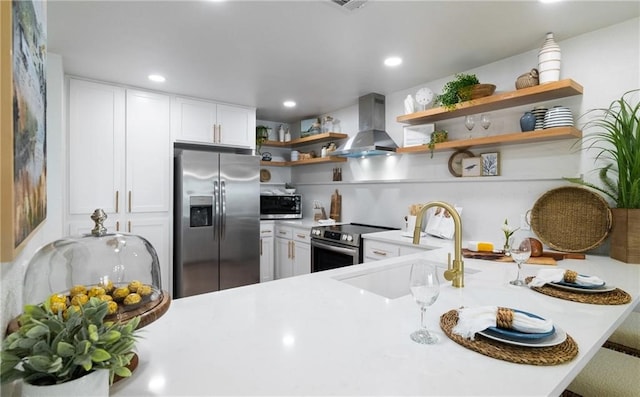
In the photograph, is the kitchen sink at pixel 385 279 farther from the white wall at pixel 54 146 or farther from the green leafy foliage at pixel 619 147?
the white wall at pixel 54 146

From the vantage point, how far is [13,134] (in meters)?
0.55

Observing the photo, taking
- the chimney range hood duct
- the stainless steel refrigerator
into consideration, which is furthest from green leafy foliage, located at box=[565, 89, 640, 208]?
the stainless steel refrigerator

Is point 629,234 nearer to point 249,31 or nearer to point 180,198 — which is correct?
point 249,31

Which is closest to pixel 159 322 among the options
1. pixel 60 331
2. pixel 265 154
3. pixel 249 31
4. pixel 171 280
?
pixel 60 331

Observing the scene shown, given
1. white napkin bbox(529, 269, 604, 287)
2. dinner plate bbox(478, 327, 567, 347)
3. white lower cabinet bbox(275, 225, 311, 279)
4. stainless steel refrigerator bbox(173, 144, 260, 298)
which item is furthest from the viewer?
white lower cabinet bbox(275, 225, 311, 279)

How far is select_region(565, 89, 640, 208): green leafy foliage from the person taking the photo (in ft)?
6.20

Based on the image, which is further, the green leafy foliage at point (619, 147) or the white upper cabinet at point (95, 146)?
the white upper cabinet at point (95, 146)

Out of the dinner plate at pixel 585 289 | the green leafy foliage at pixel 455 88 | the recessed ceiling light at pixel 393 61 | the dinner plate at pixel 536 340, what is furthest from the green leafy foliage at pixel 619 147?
the dinner plate at pixel 536 340

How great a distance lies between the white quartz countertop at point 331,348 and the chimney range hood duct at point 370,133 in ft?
7.11

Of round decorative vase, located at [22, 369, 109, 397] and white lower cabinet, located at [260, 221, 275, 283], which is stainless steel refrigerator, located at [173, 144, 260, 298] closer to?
white lower cabinet, located at [260, 221, 275, 283]

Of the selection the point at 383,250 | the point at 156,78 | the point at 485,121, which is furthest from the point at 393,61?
Result: the point at 156,78

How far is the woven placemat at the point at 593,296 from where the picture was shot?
4.05ft

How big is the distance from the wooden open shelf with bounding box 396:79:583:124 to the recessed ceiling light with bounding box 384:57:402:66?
513 mm

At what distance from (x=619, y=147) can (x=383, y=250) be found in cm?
174
